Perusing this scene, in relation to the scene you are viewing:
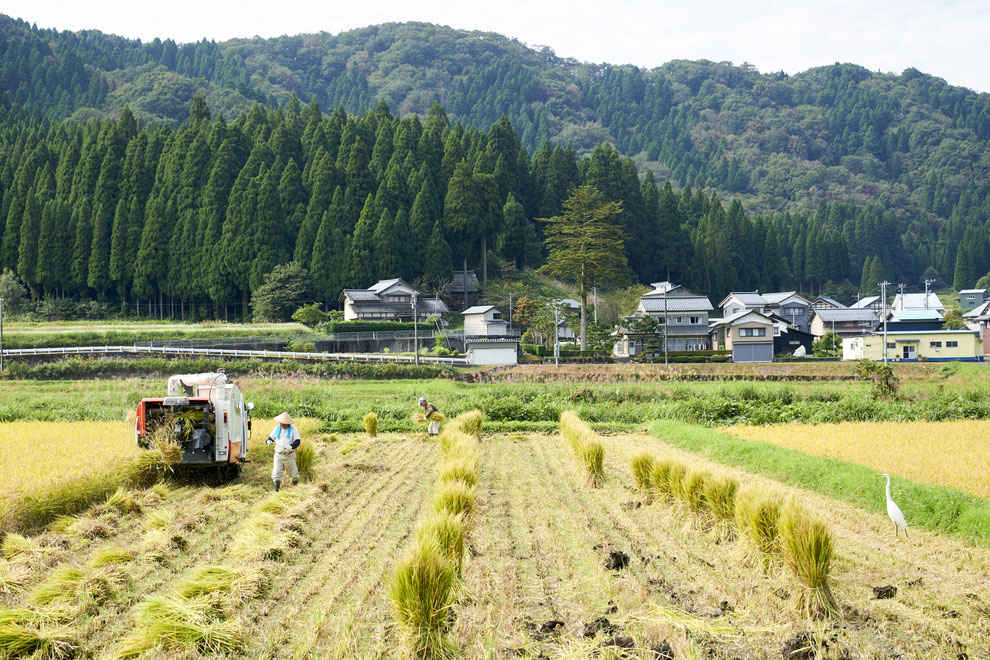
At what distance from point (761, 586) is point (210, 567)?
4.49 m

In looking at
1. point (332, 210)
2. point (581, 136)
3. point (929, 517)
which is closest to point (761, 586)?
point (929, 517)

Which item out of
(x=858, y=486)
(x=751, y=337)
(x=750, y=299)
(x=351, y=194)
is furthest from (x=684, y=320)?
(x=858, y=486)

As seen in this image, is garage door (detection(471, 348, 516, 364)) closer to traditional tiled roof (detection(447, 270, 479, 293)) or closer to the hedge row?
the hedge row

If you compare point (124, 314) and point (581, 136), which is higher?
point (581, 136)

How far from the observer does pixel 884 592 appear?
18.9 ft

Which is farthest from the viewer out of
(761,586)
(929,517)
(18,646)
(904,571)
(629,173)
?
(629,173)

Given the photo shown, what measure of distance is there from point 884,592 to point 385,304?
5050 centimetres

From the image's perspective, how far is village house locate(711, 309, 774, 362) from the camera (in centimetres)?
4934

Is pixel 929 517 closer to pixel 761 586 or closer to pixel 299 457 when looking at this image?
pixel 761 586

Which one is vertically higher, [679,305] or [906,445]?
[679,305]

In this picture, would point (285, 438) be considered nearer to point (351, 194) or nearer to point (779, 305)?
point (351, 194)

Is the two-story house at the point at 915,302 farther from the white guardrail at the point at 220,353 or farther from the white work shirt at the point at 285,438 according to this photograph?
the white work shirt at the point at 285,438

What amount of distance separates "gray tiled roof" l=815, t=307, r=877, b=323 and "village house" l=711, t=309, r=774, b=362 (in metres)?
17.6

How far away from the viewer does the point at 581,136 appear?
613ft
